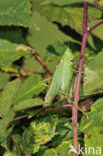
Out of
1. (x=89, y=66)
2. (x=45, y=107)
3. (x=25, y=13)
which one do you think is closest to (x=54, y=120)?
(x=45, y=107)

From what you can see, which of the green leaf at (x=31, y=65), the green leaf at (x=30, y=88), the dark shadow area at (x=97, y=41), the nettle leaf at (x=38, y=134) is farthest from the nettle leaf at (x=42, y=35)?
the nettle leaf at (x=38, y=134)

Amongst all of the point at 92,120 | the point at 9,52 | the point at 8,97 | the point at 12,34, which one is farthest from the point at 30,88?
the point at 12,34

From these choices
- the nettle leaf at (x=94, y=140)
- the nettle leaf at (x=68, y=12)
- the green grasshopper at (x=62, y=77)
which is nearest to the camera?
the nettle leaf at (x=94, y=140)

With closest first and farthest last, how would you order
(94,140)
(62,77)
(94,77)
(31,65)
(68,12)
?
(94,140)
(94,77)
(62,77)
(68,12)
(31,65)

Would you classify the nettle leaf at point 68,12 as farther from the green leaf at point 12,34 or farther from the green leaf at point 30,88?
the green leaf at point 30,88

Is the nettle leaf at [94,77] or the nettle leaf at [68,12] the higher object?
the nettle leaf at [68,12]

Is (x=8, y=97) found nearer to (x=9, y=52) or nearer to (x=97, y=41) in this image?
(x=9, y=52)
